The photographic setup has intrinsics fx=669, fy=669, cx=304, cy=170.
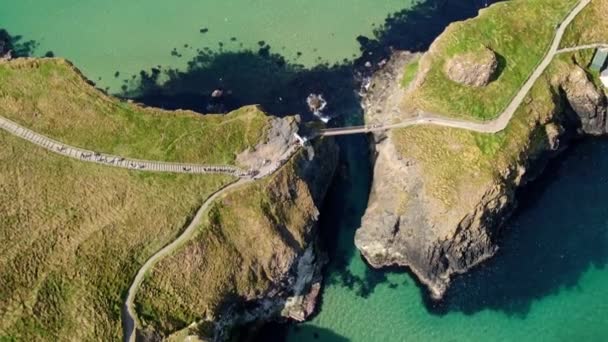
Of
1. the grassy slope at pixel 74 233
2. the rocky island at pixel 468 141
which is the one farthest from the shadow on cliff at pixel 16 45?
the rocky island at pixel 468 141

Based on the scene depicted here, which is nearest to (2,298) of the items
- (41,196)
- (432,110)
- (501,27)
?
(41,196)

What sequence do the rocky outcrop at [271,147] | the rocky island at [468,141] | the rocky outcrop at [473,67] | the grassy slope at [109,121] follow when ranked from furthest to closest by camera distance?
the rocky outcrop at [473,67], the rocky island at [468,141], the rocky outcrop at [271,147], the grassy slope at [109,121]

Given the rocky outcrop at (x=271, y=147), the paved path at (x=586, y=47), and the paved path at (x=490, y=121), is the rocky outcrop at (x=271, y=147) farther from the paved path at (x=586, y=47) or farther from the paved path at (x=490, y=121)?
the paved path at (x=586, y=47)

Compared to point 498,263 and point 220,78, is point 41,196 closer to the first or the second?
point 220,78

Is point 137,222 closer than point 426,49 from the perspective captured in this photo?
Yes

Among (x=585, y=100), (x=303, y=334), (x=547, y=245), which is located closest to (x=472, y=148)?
(x=547, y=245)

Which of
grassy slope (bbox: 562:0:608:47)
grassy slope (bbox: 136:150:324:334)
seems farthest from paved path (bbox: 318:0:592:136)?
grassy slope (bbox: 136:150:324:334)

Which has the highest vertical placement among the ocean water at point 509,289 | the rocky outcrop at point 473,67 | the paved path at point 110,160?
the paved path at point 110,160
